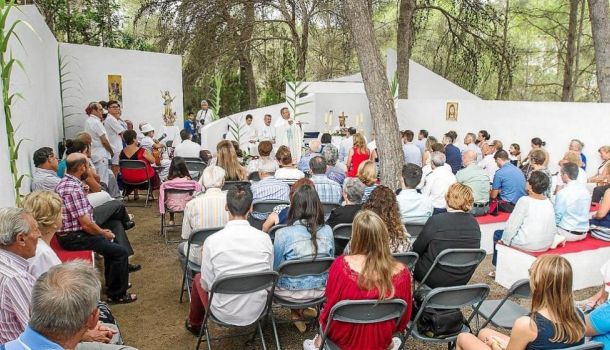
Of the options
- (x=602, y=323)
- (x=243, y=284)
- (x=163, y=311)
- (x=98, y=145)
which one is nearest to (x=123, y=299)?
(x=163, y=311)

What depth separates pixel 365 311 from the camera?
2639 millimetres

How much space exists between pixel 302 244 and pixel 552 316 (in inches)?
66.3

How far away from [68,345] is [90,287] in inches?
8.3

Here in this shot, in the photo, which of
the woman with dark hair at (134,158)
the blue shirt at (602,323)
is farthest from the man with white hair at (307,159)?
the blue shirt at (602,323)

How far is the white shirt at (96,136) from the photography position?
281 inches

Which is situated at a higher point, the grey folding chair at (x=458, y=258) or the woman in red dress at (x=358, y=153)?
the woman in red dress at (x=358, y=153)

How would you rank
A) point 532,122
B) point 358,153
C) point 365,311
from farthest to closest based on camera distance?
point 532,122, point 358,153, point 365,311

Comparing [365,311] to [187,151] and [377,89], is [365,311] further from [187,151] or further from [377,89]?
[187,151]

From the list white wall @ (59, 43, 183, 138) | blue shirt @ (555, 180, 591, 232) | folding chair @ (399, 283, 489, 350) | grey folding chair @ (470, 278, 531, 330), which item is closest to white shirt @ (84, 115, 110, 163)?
white wall @ (59, 43, 183, 138)

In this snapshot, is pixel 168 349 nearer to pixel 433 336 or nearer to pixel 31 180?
pixel 433 336

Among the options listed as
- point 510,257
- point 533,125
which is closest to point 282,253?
point 510,257

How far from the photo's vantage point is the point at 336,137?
1210 centimetres

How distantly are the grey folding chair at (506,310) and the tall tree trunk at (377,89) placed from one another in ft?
12.8

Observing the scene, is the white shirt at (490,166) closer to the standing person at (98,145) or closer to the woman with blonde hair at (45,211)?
the standing person at (98,145)
